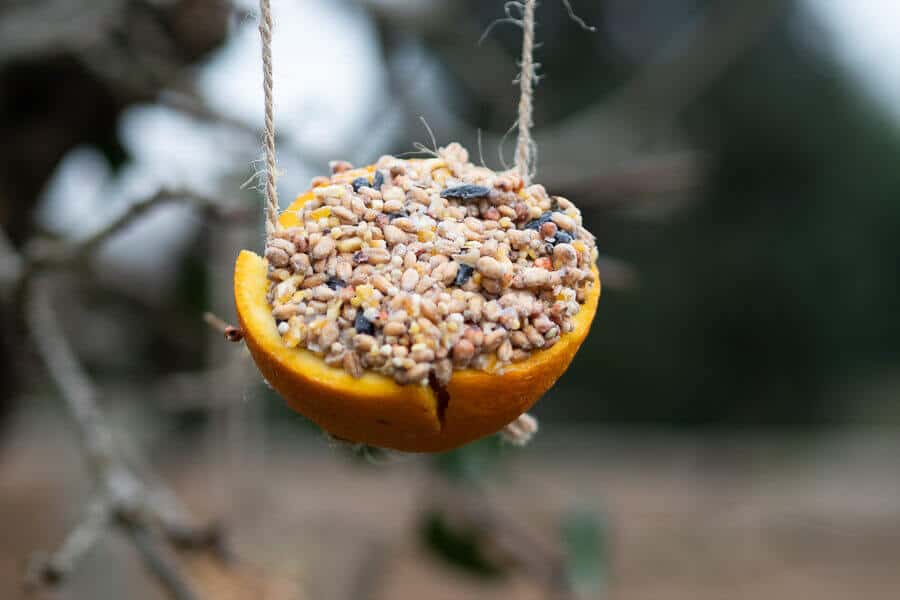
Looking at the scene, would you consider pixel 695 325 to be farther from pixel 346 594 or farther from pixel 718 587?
pixel 346 594

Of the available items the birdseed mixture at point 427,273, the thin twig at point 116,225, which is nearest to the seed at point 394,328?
the birdseed mixture at point 427,273

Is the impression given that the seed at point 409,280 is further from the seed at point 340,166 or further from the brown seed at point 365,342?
the seed at point 340,166

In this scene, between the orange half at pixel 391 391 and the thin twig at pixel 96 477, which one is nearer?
the orange half at pixel 391 391

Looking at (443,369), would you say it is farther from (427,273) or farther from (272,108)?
(272,108)

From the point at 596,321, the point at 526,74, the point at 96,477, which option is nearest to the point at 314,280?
the point at 526,74

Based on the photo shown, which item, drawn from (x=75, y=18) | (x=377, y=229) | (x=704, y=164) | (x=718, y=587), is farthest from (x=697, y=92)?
(x=377, y=229)

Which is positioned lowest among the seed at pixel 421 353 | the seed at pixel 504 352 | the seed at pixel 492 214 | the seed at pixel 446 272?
the seed at pixel 421 353
